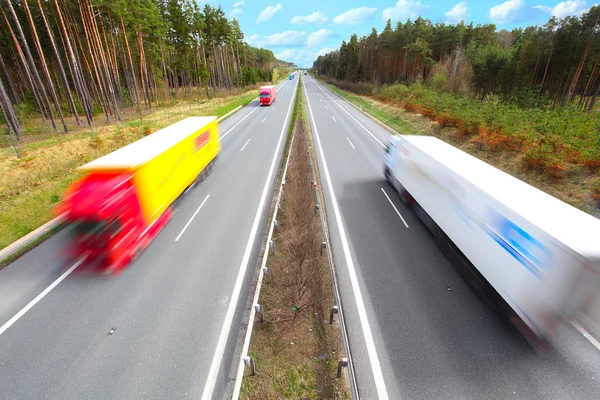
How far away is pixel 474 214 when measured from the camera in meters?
6.59

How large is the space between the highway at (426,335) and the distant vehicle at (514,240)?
20.2 inches

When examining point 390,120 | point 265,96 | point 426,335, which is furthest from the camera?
point 265,96

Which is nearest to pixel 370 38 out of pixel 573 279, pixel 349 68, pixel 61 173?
pixel 349 68

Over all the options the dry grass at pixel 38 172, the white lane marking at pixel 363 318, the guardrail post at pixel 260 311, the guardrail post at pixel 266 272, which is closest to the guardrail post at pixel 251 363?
the guardrail post at pixel 260 311

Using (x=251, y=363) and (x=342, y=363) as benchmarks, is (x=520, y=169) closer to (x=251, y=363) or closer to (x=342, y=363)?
(x=342, y=363)

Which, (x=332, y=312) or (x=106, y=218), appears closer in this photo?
(x=332, y=312)

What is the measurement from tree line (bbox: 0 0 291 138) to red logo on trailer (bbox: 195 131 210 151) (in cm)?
1656

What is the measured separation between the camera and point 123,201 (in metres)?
7.39

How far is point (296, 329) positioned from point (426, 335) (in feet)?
9.27

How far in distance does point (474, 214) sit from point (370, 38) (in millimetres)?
76750

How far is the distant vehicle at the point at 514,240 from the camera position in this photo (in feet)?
14.5

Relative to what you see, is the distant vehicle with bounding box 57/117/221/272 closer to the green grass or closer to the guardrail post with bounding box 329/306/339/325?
the guardrail post with bounding box 329/306/339/325

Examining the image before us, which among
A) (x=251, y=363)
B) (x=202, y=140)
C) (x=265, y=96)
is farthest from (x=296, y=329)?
(x=265, y=96)

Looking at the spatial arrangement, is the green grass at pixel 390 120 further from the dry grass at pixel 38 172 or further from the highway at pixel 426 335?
the dry grass at pixel 38 172
